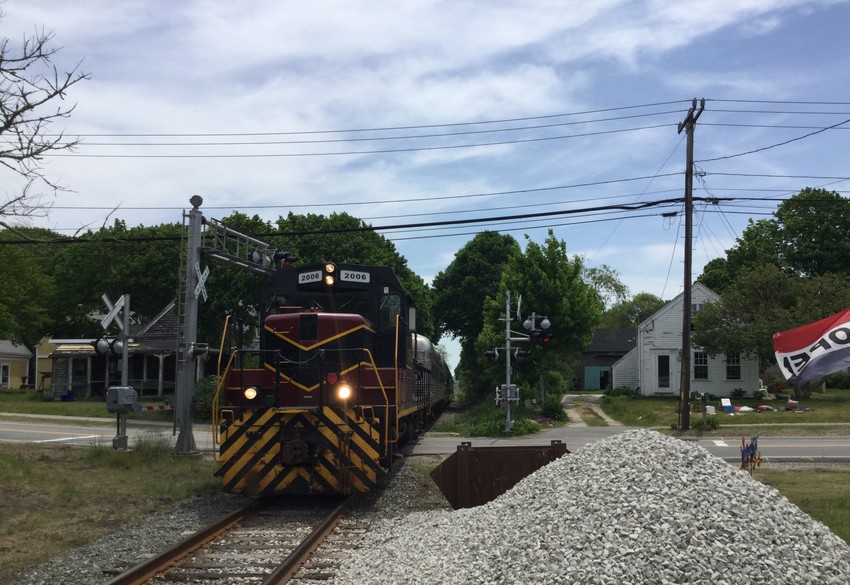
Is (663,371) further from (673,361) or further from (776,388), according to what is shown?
(776,388)

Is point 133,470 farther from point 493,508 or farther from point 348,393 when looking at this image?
point 493,508

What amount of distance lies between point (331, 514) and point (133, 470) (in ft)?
21.9

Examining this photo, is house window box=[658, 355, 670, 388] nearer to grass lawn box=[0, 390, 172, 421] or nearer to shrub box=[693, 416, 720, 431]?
shrub box=[693, 416, 720, 431]

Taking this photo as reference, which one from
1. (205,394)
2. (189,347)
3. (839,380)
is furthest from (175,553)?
(839,380)

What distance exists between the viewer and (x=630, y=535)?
614 cm

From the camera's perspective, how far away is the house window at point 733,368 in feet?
128

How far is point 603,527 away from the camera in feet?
20.8

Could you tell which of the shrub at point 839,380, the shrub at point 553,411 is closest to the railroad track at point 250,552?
the shrub at point 553,411

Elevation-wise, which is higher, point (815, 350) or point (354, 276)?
point (354, 276)

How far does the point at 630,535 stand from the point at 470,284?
4802 cm

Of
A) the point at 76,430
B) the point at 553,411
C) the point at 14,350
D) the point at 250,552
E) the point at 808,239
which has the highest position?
the point at 808,239

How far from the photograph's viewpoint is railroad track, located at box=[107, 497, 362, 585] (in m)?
7.34

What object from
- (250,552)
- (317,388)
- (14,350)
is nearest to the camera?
(250,552)

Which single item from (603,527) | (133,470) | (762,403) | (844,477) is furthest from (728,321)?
(603,527)
